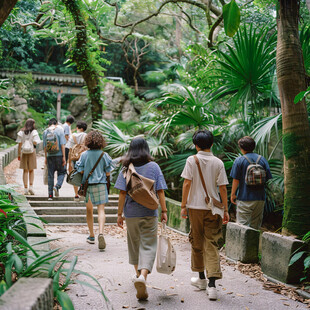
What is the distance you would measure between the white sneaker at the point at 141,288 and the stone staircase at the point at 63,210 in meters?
4.36

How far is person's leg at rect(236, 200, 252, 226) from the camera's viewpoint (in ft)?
19.4

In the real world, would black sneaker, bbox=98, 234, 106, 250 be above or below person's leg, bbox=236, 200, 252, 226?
below

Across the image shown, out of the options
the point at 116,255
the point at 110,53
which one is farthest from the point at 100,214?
the point at 110,53

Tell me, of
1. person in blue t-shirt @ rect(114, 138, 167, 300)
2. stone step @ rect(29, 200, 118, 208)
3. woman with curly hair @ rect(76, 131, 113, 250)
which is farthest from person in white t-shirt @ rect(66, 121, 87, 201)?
person in blue t-shirt @ rect(114, 138, 167, 300)

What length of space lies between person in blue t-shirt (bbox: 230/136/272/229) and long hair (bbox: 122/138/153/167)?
1896 millimetres

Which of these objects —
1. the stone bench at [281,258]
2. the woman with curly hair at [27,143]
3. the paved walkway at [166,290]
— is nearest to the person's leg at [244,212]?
the paved walkway at [166,290]

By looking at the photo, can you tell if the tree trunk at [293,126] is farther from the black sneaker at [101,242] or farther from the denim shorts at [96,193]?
the denim shorts at [96,193]

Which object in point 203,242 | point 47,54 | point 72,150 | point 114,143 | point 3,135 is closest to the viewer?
point 203,242

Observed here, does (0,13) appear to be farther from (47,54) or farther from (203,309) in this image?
(47,54)

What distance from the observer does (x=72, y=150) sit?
829 cm

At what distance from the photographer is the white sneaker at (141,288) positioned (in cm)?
384

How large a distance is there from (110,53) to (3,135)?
10.1m

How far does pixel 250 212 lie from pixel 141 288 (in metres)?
2.63

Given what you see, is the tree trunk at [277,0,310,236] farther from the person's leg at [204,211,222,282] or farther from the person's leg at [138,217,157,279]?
the person's leg at [138,217,157,279]
